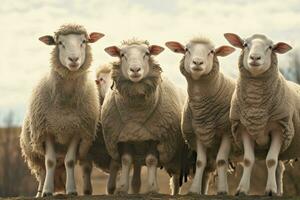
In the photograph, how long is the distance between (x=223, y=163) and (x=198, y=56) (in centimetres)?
183

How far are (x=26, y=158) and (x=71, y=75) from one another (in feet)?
7.00

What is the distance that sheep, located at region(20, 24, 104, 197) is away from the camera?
46.3ft

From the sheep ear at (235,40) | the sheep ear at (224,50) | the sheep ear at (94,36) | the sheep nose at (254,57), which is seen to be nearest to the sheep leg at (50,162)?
the sheep ear at (94,36)

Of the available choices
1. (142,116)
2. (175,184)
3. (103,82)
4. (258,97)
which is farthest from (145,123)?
(103,82)

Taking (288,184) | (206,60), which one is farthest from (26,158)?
(288,184)

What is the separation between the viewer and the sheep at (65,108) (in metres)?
14.1

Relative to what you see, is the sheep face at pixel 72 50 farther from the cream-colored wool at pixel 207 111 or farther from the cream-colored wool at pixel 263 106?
the cream-colored wool at pixel 263 106

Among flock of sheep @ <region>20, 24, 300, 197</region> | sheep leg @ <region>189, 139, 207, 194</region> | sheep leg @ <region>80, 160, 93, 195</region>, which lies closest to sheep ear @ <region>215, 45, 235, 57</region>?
flock of sheep @ <region>20, 24, 300, 197</region>

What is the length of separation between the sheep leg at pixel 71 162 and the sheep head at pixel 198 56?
2311 mm

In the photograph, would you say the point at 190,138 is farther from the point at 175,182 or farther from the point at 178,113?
the point at 175,182

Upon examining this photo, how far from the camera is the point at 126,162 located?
14445mm

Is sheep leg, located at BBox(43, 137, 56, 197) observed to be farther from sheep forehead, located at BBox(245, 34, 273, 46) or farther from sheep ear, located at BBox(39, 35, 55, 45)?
sheep forehead, located at BBox(245, 34, 273, 46)

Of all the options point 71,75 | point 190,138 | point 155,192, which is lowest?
point 155,192

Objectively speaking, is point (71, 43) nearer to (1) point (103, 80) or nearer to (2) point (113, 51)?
(2) point (113, 51)
